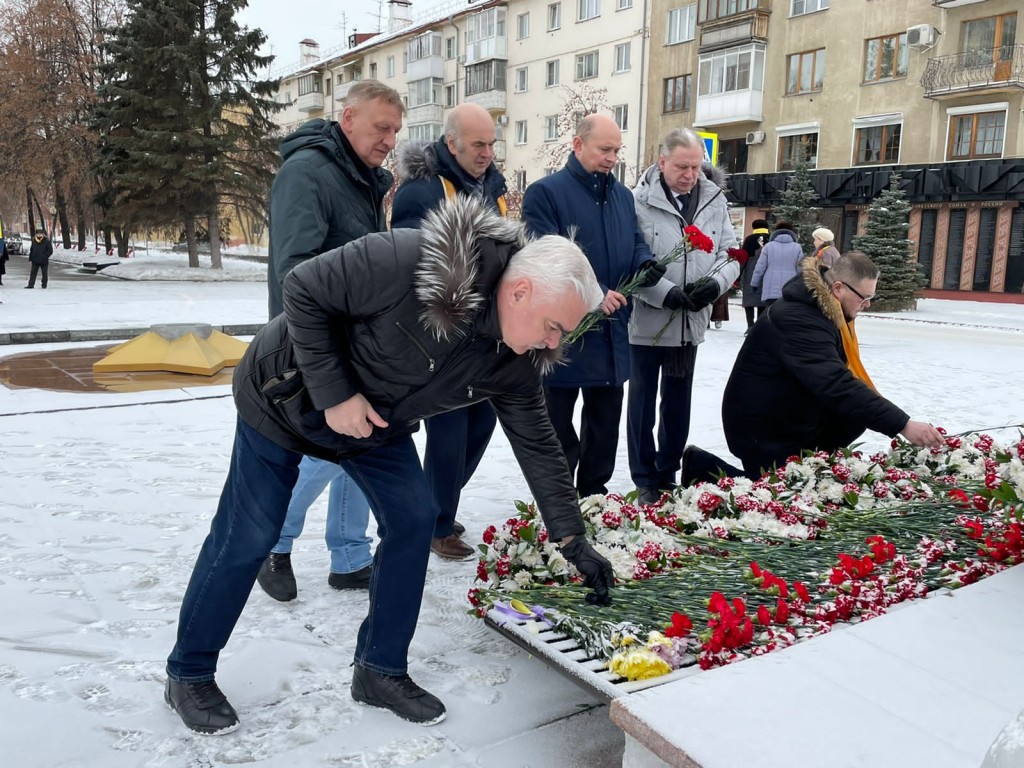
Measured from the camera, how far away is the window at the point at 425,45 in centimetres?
4628

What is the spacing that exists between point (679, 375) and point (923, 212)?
999 inches

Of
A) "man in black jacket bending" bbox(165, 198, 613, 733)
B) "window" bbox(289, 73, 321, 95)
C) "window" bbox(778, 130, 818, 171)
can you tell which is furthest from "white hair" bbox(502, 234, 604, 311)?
"window" bbox(289, 73, 321, 95)

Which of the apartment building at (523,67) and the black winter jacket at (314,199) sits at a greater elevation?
the apartment building at (523,67)

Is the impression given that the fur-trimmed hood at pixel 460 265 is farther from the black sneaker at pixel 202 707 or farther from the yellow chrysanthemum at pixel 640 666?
the black sneaker at pixel 202 707

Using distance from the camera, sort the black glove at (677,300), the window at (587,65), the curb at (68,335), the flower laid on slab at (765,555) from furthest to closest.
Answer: the window at (587,65)
the curb at (68,335)
the black glove at (677,300)
the flower laid on slab at (765,555)

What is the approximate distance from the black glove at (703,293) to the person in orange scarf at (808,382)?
0.30 m

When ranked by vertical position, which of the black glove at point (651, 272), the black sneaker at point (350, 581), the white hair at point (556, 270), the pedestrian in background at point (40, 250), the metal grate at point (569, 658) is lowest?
the black sneaker at point (350, 581)

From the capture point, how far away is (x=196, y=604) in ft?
8.64

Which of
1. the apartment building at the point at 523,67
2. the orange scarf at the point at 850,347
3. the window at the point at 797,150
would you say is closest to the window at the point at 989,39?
the window at the point at 797,150

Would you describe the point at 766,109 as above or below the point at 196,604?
above

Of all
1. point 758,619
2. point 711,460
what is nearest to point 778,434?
point 711,460

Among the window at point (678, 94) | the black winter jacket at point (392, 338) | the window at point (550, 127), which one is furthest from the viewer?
the window at point (550, 127)

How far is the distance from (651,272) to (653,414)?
2.80ft

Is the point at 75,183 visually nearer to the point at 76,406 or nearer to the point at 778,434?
the point at 76,406
